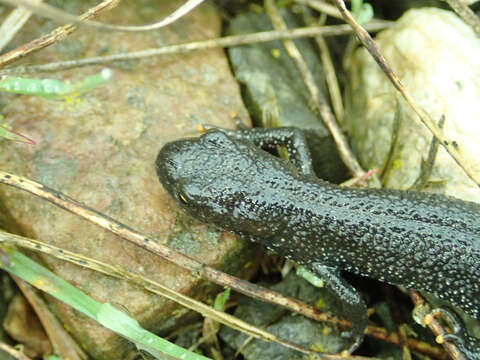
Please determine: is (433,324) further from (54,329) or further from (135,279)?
(54,329)

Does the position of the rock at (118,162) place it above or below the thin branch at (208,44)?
below

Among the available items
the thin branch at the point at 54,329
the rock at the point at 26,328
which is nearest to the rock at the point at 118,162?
the thin branch at the point at 54,329

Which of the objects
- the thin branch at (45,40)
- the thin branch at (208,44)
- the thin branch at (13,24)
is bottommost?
the thin branch at (208,44)

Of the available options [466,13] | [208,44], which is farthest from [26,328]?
[466,13]

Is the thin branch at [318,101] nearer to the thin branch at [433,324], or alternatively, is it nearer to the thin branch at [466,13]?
the thin branch at [433,324]

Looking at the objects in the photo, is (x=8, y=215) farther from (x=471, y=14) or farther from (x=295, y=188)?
(x=471, y=14)

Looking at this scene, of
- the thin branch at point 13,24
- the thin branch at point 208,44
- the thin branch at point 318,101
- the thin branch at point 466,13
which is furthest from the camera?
the thin branch at point 318,101

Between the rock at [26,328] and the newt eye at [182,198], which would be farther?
the rock at [26,328]
